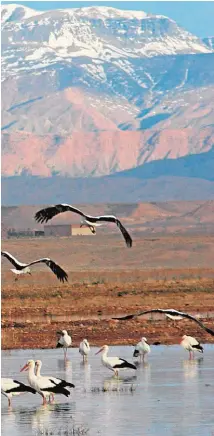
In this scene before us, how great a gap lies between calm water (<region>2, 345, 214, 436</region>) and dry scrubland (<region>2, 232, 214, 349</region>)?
4740 mm

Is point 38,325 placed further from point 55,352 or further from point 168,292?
point 168,292

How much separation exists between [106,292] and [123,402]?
104 ft

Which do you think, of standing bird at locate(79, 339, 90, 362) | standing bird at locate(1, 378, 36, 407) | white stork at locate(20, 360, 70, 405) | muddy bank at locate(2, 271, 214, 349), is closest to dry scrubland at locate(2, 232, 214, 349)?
muddy bank at locate(2, 271, 214, 349)

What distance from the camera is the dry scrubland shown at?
107ft

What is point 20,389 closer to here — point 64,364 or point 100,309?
point 64,364

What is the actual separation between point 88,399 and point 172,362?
5889mm

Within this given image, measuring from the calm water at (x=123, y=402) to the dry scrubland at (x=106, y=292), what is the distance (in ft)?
15.5

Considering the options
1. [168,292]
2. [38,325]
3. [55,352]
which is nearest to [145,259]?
[168,292]

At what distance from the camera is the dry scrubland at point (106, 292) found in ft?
107

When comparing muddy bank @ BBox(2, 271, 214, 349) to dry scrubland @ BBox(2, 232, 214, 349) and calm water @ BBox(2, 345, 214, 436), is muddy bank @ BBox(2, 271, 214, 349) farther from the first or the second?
calm water @ BBox(2, 345, 214, 436)

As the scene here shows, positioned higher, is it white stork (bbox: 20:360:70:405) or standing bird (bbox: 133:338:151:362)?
white stork (bbox: 20:360:70:405)

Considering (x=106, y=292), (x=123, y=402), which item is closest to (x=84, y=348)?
(x=123, y=402)

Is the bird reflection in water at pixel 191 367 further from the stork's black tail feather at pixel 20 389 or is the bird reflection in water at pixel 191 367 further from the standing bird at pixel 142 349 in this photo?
the stork's black tail feather at pixel 20 389

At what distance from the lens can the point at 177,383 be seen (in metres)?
22.4
